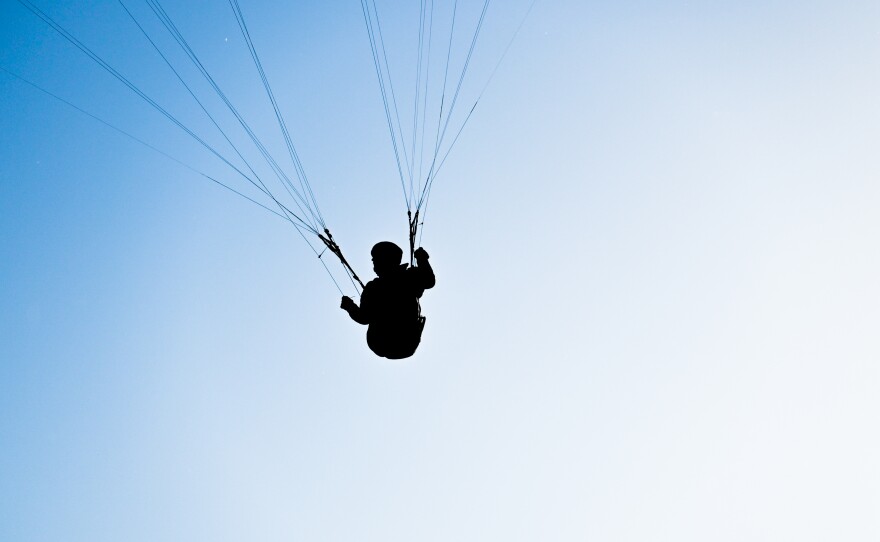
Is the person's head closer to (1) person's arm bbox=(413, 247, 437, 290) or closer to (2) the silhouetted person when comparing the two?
(2) the silhouetted person

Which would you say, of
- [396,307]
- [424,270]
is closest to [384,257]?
[424,270]

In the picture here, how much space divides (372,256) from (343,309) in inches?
30.5

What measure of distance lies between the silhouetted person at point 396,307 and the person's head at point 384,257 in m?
0.05

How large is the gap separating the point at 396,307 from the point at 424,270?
0.54m

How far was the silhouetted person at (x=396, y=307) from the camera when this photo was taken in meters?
5.12

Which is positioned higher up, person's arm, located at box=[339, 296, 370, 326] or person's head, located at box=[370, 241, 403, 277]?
person's head, located at box=[370, 241, 403, 277]

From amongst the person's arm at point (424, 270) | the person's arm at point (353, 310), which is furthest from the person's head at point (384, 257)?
the person's arm at point (353, 310)

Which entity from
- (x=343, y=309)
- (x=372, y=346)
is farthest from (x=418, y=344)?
(x=343, y=309)

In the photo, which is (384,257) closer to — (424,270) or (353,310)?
(424,270)

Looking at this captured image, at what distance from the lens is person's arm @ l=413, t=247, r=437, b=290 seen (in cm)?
515

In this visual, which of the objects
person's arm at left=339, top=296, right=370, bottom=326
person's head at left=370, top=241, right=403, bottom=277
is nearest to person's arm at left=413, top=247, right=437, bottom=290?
person's head at left=370, top=241, right=403, bottom=277

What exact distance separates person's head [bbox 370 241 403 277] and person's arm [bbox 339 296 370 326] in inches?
19.9

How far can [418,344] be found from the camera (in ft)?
17.9

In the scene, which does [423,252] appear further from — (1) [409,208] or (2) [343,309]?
(2) [343,309]
